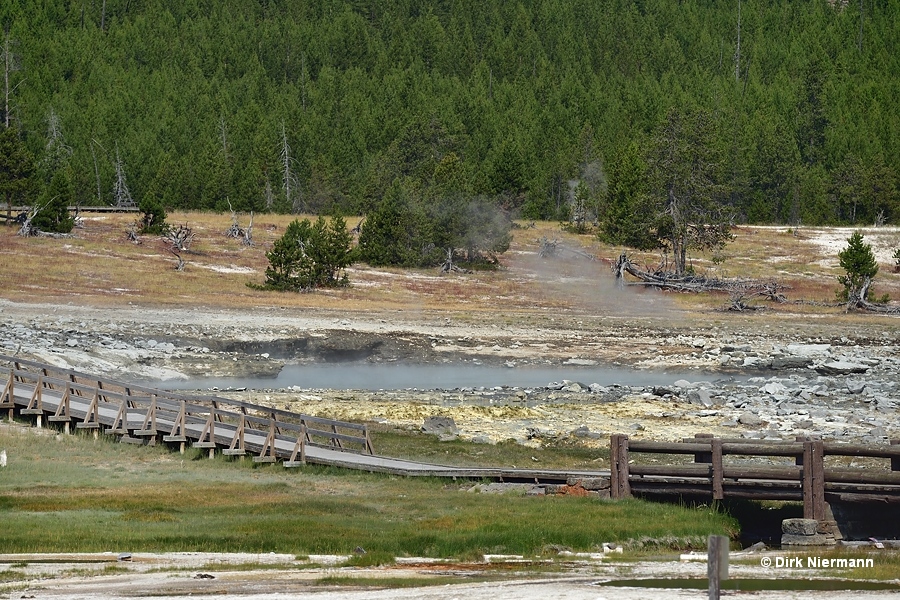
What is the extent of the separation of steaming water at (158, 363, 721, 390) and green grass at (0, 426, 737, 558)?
16.1 metres

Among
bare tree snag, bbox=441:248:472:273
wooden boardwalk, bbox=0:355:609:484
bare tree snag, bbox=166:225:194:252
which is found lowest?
wooden boardwalk, bbox=0:355:609:484

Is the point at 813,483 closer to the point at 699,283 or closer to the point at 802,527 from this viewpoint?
the point at 802,527

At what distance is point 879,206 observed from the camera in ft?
367

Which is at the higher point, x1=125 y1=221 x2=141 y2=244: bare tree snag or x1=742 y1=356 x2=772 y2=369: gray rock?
x1=125 y1=221 x2=141 y2=244: bare tree snag

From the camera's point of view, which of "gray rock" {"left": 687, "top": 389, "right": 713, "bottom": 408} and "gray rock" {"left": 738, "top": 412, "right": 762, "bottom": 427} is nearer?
"gray rock" {"left": 738, "top": 412, "right": 762, "bottom": 427}

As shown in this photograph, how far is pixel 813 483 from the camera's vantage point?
21609mm

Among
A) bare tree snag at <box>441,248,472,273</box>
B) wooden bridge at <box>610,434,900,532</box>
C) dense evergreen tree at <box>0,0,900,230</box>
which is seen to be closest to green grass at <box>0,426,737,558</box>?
wooden bridge at <box>610,434,900,532</box>

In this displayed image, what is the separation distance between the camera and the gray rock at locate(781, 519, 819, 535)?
69.1 feet

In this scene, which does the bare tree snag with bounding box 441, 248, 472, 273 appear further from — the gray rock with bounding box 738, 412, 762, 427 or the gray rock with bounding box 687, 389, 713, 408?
the gray rock with bounding box 738, 412, 762, 427

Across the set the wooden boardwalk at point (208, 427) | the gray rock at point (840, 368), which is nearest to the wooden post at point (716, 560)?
the wooden boardwalk at point (208, 427)

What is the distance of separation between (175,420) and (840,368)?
1078 inches

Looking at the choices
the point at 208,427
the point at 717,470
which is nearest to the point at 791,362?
the point at 208,427

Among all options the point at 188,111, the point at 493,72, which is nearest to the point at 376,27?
the point at 493,72

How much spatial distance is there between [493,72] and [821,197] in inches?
2234
